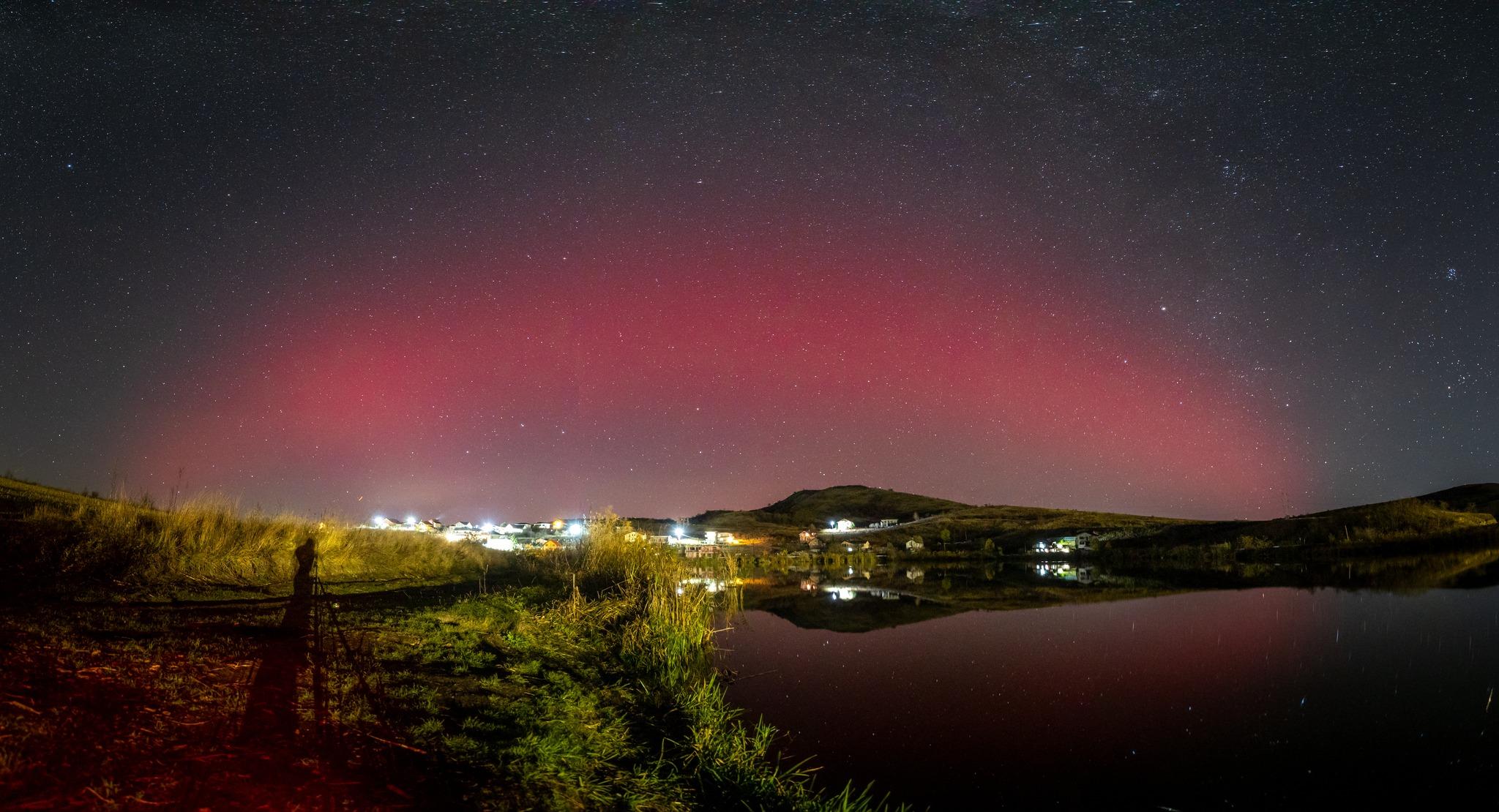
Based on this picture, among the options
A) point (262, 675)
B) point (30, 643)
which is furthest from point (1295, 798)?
point (30, 643)

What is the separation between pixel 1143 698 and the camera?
518 inches

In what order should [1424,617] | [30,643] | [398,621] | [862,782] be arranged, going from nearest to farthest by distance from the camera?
[30,643] < [862,782] < [398,621] < [1424,617]

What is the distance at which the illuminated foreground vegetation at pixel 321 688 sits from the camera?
499 cm

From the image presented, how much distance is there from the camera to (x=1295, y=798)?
8.41m

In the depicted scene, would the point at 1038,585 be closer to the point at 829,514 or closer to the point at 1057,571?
the point at 1057,571

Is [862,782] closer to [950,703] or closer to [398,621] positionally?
[950,703]

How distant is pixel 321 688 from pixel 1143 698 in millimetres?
13313

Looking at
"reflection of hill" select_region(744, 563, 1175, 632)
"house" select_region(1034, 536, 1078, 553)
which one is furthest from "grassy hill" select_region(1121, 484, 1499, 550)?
"reflection of hill" select_region(744, 563, 1175, 632)

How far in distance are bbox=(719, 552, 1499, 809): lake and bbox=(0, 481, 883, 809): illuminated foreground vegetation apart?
225cm

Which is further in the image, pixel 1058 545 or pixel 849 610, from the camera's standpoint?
pixel 1058 545

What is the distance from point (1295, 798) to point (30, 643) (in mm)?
13723

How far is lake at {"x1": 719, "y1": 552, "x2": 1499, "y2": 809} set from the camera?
9023mm

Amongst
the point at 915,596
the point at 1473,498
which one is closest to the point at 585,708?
the point at 915,596

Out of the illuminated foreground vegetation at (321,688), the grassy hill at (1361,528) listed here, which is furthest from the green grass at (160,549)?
the grassy hill at (1361,528)
